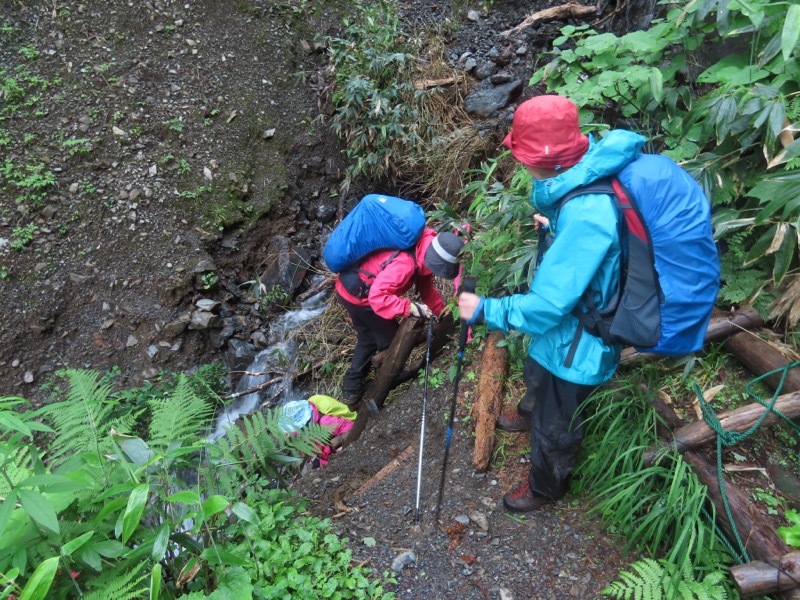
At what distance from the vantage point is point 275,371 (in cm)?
578

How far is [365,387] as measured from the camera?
17.2 feet

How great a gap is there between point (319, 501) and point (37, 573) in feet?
7.10

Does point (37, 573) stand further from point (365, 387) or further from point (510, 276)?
point (365, 387)

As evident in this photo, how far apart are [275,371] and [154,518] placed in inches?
153

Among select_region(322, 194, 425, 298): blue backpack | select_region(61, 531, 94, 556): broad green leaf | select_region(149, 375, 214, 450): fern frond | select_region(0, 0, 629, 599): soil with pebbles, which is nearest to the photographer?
select_region(61, 531, 94, 556): broad green leaf

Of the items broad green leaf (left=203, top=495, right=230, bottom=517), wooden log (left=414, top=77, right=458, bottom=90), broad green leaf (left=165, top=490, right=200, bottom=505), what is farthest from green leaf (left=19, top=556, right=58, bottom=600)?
Result: wooden log (left=414, top=77, right=458, bottom=90)

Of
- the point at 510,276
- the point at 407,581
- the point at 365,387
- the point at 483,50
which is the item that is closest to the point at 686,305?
the point at 510,276

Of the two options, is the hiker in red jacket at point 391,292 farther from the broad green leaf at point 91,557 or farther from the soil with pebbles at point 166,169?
the broad green leaf at point 91,557

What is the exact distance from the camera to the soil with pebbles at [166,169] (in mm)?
5641

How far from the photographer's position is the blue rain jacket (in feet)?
6.51

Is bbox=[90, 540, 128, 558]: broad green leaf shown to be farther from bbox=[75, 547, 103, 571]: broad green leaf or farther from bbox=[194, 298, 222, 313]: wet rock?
bbox=[194, 298, 222, 313]: wet rock

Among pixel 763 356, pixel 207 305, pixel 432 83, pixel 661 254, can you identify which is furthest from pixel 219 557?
pixel 432 83

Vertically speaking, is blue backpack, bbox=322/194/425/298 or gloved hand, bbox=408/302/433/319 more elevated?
blue backpack, bbox=322/194/425/298

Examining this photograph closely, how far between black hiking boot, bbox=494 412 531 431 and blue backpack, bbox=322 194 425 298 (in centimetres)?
155
